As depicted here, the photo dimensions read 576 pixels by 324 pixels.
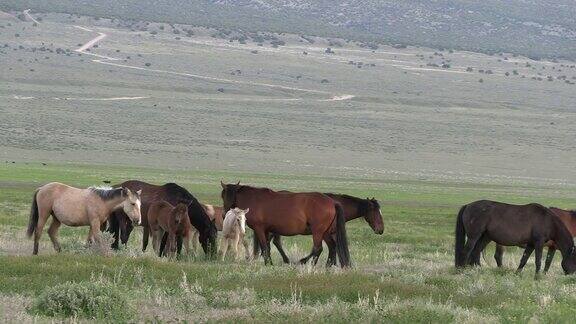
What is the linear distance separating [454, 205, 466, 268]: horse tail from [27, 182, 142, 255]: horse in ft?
17.5

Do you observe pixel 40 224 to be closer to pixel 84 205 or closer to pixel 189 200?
pixel 84 205

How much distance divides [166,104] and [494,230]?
204ft

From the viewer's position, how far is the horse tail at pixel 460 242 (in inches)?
685

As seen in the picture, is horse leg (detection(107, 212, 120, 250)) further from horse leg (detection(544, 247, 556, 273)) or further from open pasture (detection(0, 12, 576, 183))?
open pasture (detection(0, 12, 576, 183))

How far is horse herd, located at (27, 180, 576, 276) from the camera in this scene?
16391 mm

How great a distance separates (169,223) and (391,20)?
133508 millimetres

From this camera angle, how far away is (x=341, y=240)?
17.0 metres

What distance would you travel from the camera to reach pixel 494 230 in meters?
17.2

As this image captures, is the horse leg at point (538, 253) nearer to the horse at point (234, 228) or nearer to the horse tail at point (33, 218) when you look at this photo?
the horse at point (234, 228)

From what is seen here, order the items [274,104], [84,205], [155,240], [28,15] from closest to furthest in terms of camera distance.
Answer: [84,205]
[155,240]
[274,104]
[28,15]

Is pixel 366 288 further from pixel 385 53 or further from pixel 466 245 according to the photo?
pixel 385 53

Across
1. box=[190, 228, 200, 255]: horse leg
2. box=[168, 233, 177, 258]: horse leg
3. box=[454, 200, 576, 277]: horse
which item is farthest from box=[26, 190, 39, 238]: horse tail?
box=[454, 200, 576, 277]: horse

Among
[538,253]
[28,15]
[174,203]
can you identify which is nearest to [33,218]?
[174,203]

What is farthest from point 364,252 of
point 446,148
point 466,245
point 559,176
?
point 446,148
